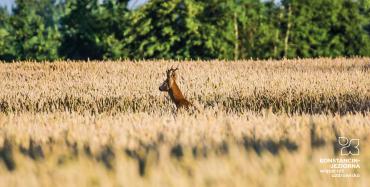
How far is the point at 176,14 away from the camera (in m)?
47.9

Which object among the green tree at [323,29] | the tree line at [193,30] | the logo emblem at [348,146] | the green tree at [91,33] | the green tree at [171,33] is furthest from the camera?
the green tree at [323,29]

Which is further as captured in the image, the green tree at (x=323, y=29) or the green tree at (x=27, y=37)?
the green tree at (x=323, y=29)

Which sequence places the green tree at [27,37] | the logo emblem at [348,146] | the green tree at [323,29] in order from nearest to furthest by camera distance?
the logo emblem at [348,146] < the green tree at [27,37] < the green tree at [323,29]

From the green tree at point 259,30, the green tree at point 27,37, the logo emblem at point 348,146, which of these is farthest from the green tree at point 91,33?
the logo emblem at point 348,146

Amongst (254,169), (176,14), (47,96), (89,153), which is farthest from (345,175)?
(176,14)

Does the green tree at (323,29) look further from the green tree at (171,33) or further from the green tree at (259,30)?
the green tree at (171,33)

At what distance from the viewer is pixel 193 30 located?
47.7 metres

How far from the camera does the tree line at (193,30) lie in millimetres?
48062

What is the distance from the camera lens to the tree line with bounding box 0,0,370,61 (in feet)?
158

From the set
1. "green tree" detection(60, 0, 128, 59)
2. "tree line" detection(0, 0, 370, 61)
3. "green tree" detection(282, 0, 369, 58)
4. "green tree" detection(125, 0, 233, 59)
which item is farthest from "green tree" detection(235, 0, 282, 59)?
"green tree" detection(60, 0, 128, 59)

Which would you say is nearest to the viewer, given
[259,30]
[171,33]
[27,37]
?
[171,33]

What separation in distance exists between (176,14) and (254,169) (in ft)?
147

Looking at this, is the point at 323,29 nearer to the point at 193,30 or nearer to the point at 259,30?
the point at 259,30

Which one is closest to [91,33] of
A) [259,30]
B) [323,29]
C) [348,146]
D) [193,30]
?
[193,30]
